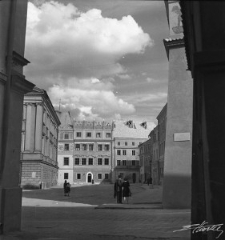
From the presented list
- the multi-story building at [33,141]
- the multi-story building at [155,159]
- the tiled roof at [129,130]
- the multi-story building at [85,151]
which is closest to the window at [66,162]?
the multi-story building at [85,151]

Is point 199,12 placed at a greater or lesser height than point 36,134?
lesser

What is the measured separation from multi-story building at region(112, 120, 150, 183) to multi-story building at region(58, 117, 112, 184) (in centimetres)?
143

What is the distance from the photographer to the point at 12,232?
314 inches

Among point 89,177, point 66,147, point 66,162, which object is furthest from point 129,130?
point 66,162

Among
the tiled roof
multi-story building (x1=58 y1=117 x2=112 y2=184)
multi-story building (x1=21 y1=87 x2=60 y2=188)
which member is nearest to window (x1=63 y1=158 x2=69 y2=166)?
multi-story building (x1=58 y1=117 x2=112 y2=184)

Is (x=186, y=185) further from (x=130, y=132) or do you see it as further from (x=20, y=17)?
(x=130, y=132)

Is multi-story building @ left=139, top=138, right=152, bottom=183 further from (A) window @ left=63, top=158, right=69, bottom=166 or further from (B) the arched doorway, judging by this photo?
(A) window @ left=63, top=158, right=69, bottom=166

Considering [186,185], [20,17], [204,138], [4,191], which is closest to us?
[204,138]

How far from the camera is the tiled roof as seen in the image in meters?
85.5

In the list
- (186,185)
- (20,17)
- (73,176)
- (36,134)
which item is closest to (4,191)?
(20,17)

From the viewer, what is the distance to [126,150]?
85.8 metres

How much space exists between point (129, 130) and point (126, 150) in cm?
514

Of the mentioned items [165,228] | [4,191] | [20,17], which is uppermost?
[20,17]

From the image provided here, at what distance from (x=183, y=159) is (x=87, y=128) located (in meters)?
69.2
